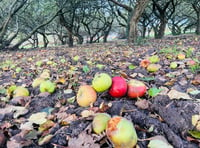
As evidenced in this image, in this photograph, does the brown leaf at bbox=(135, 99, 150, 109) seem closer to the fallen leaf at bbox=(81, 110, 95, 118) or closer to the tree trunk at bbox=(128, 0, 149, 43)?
the fallen leaf at bbox=(81, 110, 95, 118)

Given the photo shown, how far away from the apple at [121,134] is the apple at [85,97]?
52cm

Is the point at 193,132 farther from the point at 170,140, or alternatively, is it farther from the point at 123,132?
the point at 123,132

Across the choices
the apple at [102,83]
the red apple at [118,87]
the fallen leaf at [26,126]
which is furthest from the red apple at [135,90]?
the fallen leaf at [26,126]

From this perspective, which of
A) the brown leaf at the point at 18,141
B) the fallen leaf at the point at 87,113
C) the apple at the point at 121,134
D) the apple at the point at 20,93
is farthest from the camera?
the apple at the point at 20,93

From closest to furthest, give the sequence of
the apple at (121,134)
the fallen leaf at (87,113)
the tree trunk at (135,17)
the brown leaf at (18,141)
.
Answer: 1. the apple at (121,134)
2. the brown leaf at (18,141)
3. the fallen leaf at (87,113)
4. the tree trunk at (135,17)

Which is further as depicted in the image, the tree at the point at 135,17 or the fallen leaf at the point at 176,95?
the tree at the point at 135,17

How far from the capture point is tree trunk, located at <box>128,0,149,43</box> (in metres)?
7.96

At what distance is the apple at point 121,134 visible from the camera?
111 cm

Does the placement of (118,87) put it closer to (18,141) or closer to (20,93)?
(18,141)

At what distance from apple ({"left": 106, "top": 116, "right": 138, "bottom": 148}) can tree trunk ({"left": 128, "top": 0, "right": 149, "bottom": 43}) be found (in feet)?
24.2

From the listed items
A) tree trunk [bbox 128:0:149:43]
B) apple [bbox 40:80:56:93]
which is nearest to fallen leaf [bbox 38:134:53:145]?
apple [bbox 40:80:56:93]

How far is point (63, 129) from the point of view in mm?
1338

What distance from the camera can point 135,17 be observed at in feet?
27.0

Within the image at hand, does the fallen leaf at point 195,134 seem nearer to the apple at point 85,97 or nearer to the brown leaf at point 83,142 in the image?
the brown leaf at point 83,142
